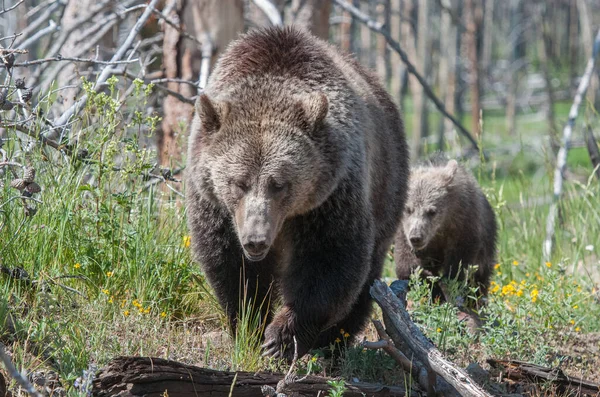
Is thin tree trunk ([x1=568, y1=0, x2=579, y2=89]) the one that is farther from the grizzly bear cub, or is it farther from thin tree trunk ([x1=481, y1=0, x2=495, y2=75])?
the grizzly bear cub

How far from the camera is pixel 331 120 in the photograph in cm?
434

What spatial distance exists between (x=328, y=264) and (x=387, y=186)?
1015 mm

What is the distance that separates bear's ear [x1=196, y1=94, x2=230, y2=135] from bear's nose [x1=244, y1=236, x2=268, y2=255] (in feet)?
2.51

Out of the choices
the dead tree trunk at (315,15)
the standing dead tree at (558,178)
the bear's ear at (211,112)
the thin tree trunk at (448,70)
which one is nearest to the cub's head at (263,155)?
the bear's ear at (211,112)

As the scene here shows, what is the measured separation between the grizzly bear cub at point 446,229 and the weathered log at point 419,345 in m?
2.28

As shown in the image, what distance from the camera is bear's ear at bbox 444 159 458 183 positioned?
23.3ft

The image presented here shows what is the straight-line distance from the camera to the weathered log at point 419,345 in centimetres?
370

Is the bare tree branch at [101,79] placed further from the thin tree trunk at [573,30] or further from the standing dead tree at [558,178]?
the thin tree trunk at [573,30]

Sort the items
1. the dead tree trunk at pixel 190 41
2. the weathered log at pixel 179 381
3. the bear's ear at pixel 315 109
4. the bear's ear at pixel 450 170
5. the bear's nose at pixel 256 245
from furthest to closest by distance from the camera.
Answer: the dead tree trunk at pixel 190 41, the bear's ear at pixel 450 170, the bear's ear at pixel 315 109, the bear's nose at pixel 256 245, the weathered log at pixel 179 381

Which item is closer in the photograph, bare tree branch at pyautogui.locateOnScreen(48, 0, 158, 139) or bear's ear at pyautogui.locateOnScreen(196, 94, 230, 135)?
bear's ear at pyautogui.locateOnScreen(196, 94, 230, 135)

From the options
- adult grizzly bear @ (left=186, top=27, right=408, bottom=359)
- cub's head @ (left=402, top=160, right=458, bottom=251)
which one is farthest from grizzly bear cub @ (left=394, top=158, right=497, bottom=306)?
adult grizzly bear @ (left=186, top=27, right=408, bottom=359)

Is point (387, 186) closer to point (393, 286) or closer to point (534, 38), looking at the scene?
point (393, 286)

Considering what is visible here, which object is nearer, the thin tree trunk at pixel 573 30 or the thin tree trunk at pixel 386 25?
the thin tree trunk at pixel 386 25

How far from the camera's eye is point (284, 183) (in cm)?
406
